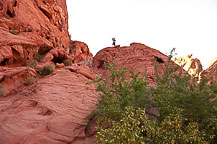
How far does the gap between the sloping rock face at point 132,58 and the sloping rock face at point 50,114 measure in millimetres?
4952

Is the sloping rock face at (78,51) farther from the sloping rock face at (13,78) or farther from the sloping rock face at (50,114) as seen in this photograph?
the sloping rock face at (50,114)

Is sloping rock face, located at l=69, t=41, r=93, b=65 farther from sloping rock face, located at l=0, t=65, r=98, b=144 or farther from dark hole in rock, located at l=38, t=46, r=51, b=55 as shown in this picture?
sloping rock face, located at l=0, t=65, r=98, b=144

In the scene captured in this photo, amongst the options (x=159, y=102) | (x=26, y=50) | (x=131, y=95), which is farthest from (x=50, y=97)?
(x=26, y=50)

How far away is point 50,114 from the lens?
6973mm

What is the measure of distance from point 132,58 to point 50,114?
9.57m

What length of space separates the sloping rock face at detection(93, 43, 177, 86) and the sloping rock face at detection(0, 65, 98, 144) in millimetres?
4952

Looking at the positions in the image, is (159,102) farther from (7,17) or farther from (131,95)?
(7,17)

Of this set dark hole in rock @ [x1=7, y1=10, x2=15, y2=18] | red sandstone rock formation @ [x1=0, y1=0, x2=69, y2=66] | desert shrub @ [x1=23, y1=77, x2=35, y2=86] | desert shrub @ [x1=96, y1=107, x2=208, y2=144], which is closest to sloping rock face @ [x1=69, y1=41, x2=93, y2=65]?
red sandstone rock formation @ [x1=0, y1=0, x2=69, y2=66]

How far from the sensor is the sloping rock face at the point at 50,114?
5723 mm

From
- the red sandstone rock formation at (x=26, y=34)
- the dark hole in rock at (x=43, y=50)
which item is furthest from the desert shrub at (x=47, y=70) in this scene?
the dark hole in rock at (x=43, y=50)

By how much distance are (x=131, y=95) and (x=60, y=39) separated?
1761 centimetres

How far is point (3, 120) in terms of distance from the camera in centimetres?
637

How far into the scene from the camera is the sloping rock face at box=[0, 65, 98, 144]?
5723 mm

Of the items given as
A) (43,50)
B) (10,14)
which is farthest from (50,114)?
(10,14)
